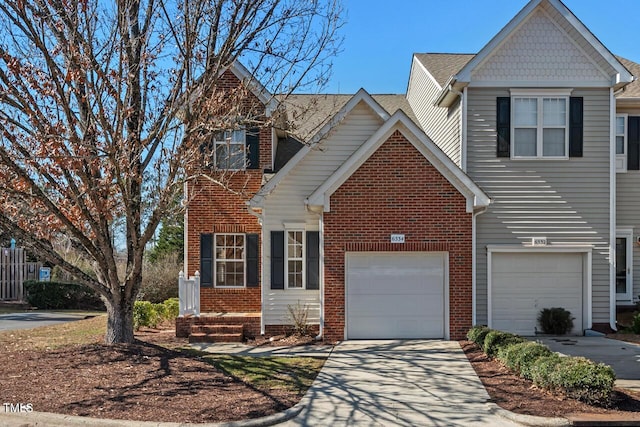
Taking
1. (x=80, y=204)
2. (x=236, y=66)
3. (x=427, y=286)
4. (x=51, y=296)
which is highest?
(x=236, y=66)

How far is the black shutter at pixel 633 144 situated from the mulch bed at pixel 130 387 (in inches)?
514

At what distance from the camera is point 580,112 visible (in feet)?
48.9

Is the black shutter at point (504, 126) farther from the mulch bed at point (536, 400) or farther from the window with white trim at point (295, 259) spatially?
the mulch bed at point (536, 400)

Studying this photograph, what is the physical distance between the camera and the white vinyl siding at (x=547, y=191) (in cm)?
1492

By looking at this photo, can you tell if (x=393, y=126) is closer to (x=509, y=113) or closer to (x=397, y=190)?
(x=397, y=190)

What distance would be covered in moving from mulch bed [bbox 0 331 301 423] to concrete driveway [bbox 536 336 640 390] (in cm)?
599

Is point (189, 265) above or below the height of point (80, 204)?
below

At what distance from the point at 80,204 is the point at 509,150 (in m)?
10.8

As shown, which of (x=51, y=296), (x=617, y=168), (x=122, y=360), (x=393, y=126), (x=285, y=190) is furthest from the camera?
(x=51, y=296)

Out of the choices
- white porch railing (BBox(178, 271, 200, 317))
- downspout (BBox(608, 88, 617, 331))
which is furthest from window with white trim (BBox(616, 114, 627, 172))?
white porch railing (BBox(178, 271, 200, 317))

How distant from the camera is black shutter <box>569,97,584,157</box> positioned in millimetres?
14891

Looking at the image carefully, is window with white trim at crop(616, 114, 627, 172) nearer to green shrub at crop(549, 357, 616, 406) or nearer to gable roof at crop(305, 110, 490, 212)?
gable roof at crop(305, 110, 490, 212)

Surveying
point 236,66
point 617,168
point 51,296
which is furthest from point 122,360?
point 51,296

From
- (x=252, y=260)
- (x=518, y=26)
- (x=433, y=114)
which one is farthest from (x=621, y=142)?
(x=252, y=260)
